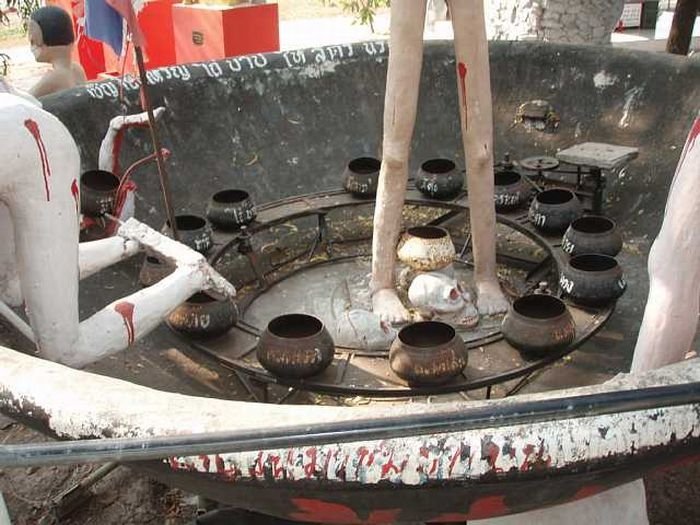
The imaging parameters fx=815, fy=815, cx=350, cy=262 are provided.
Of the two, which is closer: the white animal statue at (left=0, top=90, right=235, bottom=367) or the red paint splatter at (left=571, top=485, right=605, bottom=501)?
the red paint splatter at (left=571, top=485, right=605, bottom=501)

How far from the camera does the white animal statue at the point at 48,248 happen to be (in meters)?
2.14

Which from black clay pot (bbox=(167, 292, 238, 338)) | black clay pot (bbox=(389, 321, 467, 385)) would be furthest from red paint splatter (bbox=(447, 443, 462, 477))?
black clay pot (bbox=(167, 292, 238, 338))

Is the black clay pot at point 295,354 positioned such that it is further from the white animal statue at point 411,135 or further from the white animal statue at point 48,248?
the white animal statue at point 411,135

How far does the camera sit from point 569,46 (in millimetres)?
5074

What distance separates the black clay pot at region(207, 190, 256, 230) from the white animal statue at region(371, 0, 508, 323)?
2.91 feet

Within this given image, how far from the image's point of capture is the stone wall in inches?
242

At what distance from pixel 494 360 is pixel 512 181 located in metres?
1.47

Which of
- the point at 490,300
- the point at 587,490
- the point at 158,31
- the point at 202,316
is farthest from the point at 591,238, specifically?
the point at 158,31

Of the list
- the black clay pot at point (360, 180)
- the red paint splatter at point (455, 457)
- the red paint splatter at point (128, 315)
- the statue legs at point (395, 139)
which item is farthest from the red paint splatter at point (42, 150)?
the black clay pot at point (360, 180)

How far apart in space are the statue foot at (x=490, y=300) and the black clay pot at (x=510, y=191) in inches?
30.9

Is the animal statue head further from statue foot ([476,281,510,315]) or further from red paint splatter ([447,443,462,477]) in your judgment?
red paint splatter ([447,443,462,477])

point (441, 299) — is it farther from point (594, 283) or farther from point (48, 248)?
point (48, 248)

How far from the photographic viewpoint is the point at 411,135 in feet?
11.0

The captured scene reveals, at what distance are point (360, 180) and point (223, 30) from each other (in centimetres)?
336
